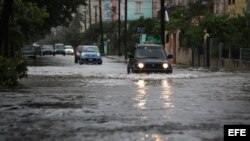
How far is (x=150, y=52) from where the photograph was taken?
3419cm

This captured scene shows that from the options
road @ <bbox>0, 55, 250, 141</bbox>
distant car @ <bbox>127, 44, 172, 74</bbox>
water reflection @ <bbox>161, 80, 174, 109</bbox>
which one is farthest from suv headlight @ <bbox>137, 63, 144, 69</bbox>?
road @ <bbox>0, 55, 250, 141</bbox>

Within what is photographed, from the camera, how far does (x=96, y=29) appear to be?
374 ft

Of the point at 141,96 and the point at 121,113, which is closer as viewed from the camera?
the point at 121,113

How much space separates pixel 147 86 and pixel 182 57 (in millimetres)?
35757

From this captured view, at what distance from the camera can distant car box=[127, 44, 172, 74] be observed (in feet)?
108

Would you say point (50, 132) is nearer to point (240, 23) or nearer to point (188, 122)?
point (188, 122)

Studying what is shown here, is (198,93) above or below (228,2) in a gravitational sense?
below

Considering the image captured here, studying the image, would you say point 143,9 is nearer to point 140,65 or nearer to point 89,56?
point 89,56

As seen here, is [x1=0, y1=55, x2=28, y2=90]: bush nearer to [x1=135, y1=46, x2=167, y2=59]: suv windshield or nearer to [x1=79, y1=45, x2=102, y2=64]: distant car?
[x1=135, y1=46, x2=167, y2=59]: suv windshield

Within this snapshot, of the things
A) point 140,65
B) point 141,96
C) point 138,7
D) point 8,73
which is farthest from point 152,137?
point 138,7

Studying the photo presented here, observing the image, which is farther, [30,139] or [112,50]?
[112,50]

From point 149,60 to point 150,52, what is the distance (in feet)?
3.86

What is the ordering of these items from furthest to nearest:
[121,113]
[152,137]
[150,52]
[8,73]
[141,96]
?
[150,52], [8,73], [141,96], [121,113], [152,137]

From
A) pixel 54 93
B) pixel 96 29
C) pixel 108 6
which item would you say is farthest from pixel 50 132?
pixel 108 6
